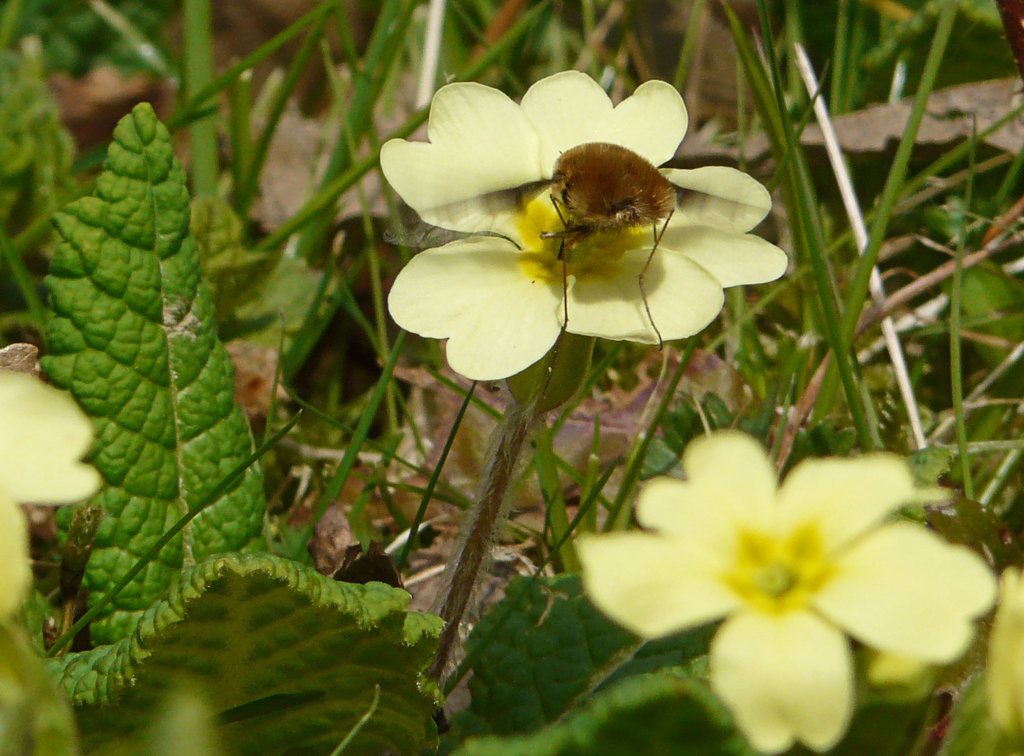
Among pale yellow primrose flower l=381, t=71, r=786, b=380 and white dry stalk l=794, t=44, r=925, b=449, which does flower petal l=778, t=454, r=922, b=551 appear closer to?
pale yellow primrose flower l=381, t=71, r=786, b=380

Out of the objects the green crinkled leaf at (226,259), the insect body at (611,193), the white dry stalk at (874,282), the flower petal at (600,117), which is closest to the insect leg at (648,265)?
the insect body at (611,193)

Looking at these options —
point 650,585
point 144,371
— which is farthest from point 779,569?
point 144,371

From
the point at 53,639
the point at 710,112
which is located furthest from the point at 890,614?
the point at 710,112

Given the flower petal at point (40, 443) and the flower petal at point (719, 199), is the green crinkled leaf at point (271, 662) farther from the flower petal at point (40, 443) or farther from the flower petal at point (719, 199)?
the flower petal at point (719, 199)

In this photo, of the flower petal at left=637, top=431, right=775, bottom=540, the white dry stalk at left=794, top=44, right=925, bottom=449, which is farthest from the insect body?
the white dry stalk at left=794, top=44, right=925, bottom=449

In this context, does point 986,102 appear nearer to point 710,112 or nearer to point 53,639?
point 710,112

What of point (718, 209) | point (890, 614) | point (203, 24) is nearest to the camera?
point (890, 614)
